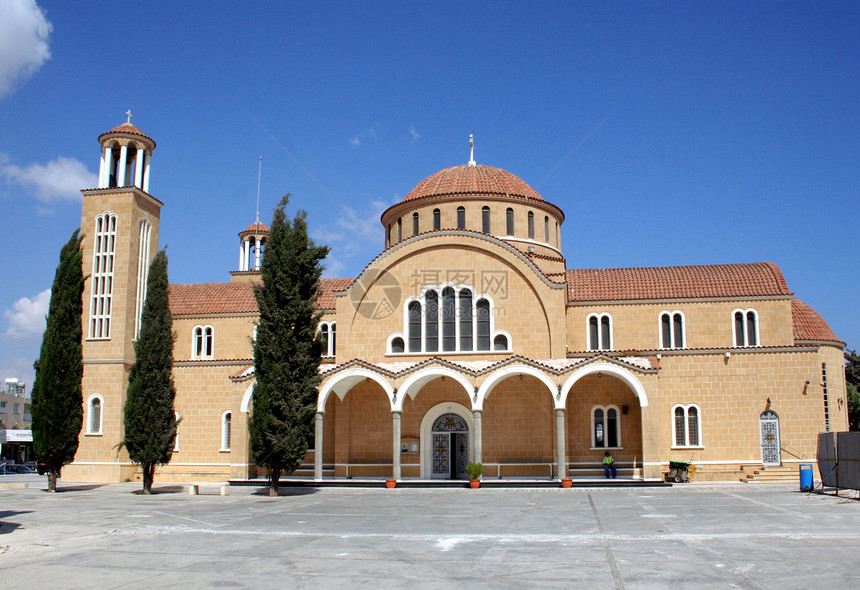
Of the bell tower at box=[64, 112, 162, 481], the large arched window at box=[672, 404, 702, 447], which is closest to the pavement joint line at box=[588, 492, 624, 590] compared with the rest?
the large arched window at box=[672, 404, 702, 447]

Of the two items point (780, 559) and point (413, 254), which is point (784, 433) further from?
point (780, 559)

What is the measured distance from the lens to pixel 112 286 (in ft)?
112

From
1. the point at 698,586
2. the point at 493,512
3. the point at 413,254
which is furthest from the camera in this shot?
the point at 413,254

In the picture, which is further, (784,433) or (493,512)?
(784,433)

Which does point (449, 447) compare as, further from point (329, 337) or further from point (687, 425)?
point (687, 425)

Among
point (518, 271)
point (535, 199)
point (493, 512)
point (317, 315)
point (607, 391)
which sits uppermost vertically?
point (535, 199)

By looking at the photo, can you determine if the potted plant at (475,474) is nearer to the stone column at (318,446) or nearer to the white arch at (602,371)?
the white arch at (602,371)

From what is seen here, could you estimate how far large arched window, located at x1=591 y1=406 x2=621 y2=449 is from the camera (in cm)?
3002

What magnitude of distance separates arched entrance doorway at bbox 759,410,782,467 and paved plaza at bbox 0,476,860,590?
5.16m

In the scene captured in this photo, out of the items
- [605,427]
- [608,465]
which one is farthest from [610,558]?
[605,427]

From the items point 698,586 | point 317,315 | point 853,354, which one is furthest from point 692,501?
point 853,354

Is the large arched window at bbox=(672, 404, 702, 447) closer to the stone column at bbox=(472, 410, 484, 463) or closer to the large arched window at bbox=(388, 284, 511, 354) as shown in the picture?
the large arched window at bbox=(388, 284, 511, 354)

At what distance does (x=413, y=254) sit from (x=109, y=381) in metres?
14.7

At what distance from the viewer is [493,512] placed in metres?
19.6
